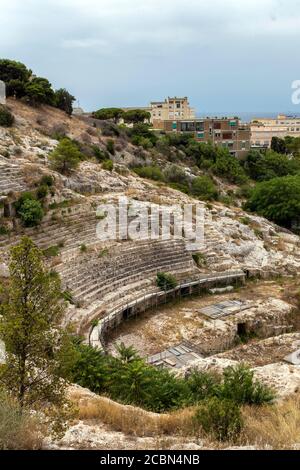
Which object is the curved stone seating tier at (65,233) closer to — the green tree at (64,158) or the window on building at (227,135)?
the green tree at (64,158)

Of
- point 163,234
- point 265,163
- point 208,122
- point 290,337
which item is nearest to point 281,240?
point 163,234

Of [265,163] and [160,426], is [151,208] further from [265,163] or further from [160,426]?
[265,163]

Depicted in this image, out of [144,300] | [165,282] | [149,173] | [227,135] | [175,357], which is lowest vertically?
[175,357]

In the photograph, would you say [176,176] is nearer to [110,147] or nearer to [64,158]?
[110,147]

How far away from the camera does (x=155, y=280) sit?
17.8m

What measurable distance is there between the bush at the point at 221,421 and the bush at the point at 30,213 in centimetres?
1280

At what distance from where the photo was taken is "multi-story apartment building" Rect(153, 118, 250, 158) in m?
53.3

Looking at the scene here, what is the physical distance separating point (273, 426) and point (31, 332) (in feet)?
12.2

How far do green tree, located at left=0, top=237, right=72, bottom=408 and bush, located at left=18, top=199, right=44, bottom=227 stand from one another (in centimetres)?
1200

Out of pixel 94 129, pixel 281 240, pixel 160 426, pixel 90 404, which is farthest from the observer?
pixel 94 129

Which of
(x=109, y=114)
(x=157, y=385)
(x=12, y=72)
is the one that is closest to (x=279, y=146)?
(x=109, y=114)

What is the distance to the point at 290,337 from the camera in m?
13.5

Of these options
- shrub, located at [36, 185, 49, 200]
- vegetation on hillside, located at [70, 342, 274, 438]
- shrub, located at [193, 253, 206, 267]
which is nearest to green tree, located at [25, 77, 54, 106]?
shrub, located at [36, 185, 49, 200]

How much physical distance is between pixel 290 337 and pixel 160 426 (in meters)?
8.53
